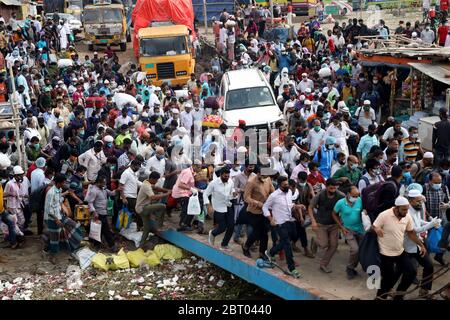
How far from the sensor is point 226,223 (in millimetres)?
11508

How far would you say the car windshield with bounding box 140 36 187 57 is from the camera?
24.8 metres

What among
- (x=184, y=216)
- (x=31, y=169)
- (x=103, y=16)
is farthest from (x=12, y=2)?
(x=184, y=216)

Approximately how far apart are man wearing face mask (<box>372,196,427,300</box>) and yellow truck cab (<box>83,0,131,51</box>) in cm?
2286

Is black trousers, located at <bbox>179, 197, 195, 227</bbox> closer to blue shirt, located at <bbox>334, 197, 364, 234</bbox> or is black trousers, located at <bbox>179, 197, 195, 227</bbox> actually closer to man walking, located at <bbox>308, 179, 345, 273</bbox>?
man walking, located at <bbox>308, 179, 345, 273</bbox>

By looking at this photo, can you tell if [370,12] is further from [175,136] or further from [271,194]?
[271,194]

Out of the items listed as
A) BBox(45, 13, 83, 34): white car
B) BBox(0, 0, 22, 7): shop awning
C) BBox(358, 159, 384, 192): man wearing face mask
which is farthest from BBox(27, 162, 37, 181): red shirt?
BBox(45, 13, 83, 34): white car

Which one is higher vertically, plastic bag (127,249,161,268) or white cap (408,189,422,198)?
white cap (408,189,422,198)

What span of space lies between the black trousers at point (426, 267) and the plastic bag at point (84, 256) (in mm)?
5266

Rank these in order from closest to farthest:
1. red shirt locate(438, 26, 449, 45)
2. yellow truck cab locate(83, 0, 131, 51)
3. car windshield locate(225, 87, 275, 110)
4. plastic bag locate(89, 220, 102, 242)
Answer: plastic bag locate(89, 220, 102, 242), car windshield locate(225, 87, 275, 110), red shirt locate(438, 26, 449, 45), yellow truck cab locate(83, 0, 131, 51)

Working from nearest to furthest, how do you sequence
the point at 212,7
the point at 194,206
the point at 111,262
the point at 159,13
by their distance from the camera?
the point at 194,206, the point at 111,262, the point at 159,13, the point at 212,7

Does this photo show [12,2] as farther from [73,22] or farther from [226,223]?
[226,223]

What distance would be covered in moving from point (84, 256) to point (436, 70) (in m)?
8.86

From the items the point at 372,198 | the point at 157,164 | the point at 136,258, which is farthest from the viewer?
the point at 157,164

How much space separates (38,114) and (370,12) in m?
21.8
